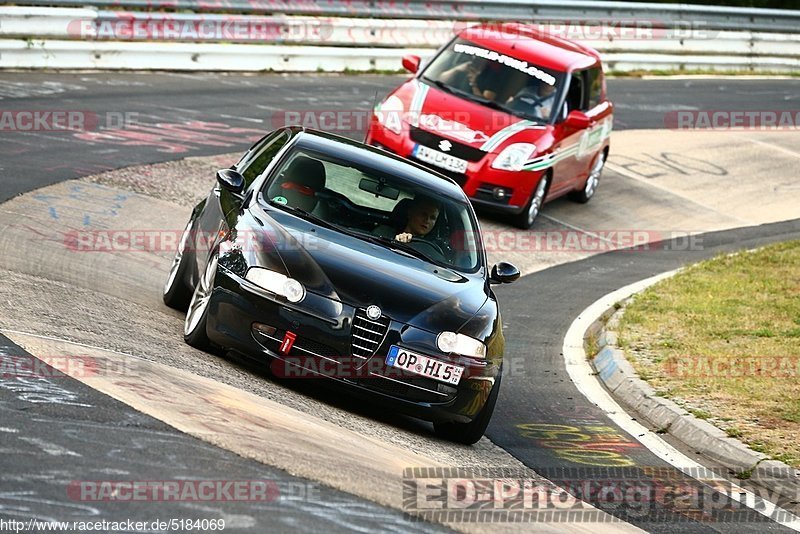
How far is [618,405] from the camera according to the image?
1032cm

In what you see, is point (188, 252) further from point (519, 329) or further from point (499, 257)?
point (499, 257)

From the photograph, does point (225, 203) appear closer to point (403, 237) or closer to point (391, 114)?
point (403, 237)

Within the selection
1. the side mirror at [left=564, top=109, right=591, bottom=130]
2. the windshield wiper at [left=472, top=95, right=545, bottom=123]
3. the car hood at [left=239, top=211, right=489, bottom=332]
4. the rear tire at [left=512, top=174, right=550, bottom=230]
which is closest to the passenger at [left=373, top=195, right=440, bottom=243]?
the car hood at [left=239, top=211, right=489, bottom=332]

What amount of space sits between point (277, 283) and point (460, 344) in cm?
114

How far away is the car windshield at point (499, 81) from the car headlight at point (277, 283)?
8.67 metres

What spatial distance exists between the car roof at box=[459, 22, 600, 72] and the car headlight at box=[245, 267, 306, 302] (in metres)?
9.50

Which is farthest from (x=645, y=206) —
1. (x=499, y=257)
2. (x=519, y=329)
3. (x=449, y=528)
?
(x=449, y=528)

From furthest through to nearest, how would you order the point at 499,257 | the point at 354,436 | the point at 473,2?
the point at 473,2 → the point at 499,257 → the point at 354,436

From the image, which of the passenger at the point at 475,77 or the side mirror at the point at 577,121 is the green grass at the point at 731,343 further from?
the passenger at the point at 475,77

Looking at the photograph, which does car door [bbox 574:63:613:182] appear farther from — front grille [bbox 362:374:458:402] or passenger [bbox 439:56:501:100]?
front grille [bbox 362:374:458:402]

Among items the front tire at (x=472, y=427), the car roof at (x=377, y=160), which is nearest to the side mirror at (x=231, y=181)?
the car roof at (x=377, y=160)

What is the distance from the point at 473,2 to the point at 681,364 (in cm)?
1594

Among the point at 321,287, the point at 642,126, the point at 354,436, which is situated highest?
the point at 321,287

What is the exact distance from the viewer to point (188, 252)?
9570 millimetres
